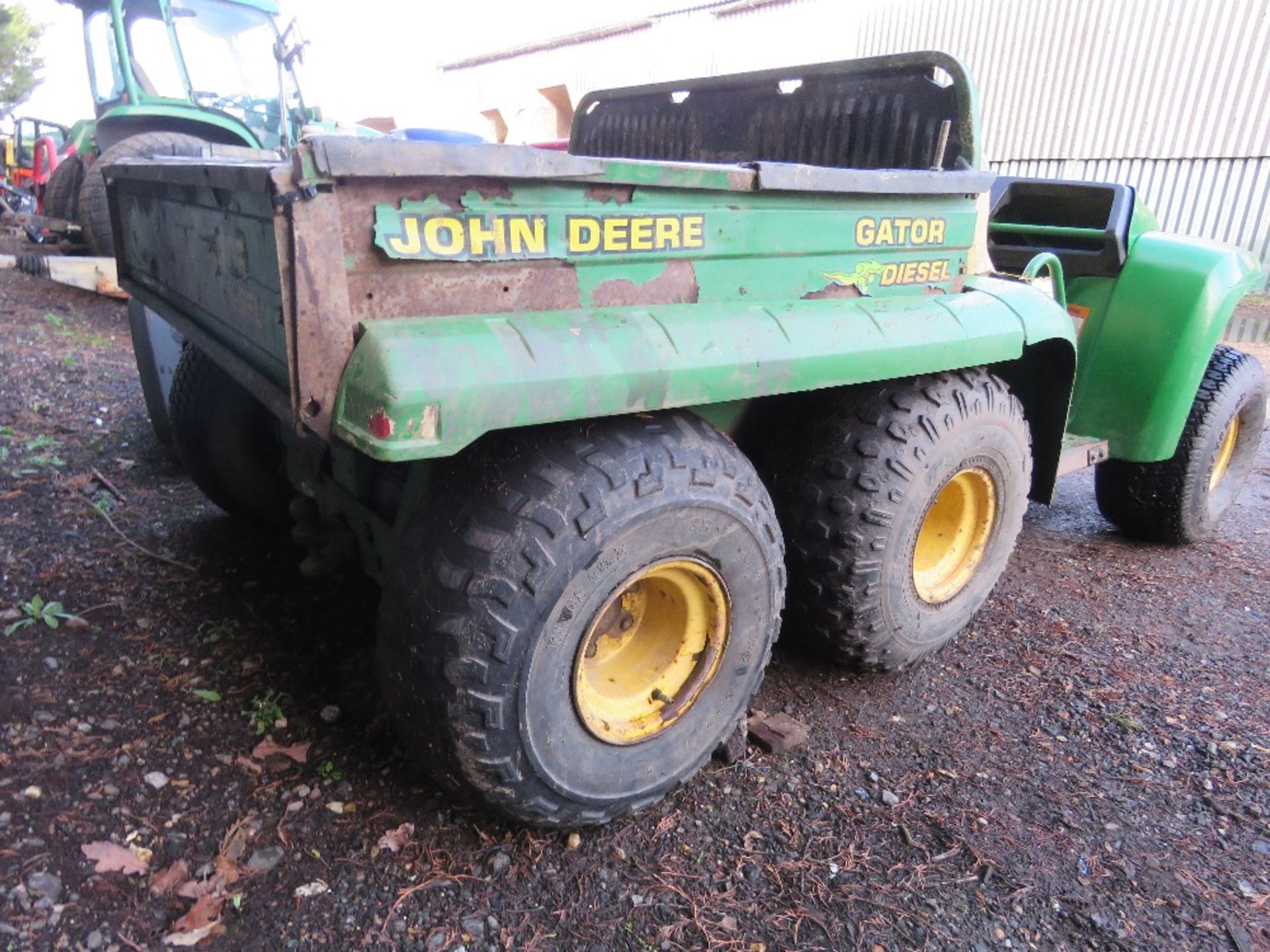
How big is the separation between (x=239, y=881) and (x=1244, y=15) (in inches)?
554

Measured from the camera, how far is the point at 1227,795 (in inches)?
91.7

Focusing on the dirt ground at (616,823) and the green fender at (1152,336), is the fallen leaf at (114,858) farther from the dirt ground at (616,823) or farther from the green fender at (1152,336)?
the green fender at (1152,336)

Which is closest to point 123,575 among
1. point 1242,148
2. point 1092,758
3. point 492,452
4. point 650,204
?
point 492,452

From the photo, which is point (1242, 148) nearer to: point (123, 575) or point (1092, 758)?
point (1092, 758)

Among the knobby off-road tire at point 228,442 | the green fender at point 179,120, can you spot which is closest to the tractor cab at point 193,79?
the green fender at point 179,120

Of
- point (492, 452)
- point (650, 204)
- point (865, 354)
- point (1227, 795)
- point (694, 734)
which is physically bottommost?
point (1227, 795)

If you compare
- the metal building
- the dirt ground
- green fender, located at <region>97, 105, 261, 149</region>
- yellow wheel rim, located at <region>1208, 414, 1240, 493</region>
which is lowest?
the dirt ground

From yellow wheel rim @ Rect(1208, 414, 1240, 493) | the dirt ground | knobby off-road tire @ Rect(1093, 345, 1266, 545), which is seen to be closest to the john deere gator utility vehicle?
the dirt ground

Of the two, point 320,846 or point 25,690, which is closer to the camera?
point 320,846

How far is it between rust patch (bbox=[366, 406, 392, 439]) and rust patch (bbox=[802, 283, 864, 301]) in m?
1.10

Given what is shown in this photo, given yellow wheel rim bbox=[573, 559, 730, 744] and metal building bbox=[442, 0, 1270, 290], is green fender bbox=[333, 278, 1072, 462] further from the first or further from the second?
metal building bbox=[442, 0, 1270, 290]

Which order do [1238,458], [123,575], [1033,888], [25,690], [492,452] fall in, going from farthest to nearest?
1. [1238,458]
2. [123,575]
3. [25,690]
4. [1033,888]
5. [492,452]

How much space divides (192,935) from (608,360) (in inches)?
52.6

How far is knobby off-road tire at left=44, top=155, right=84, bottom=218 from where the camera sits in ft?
27.5
